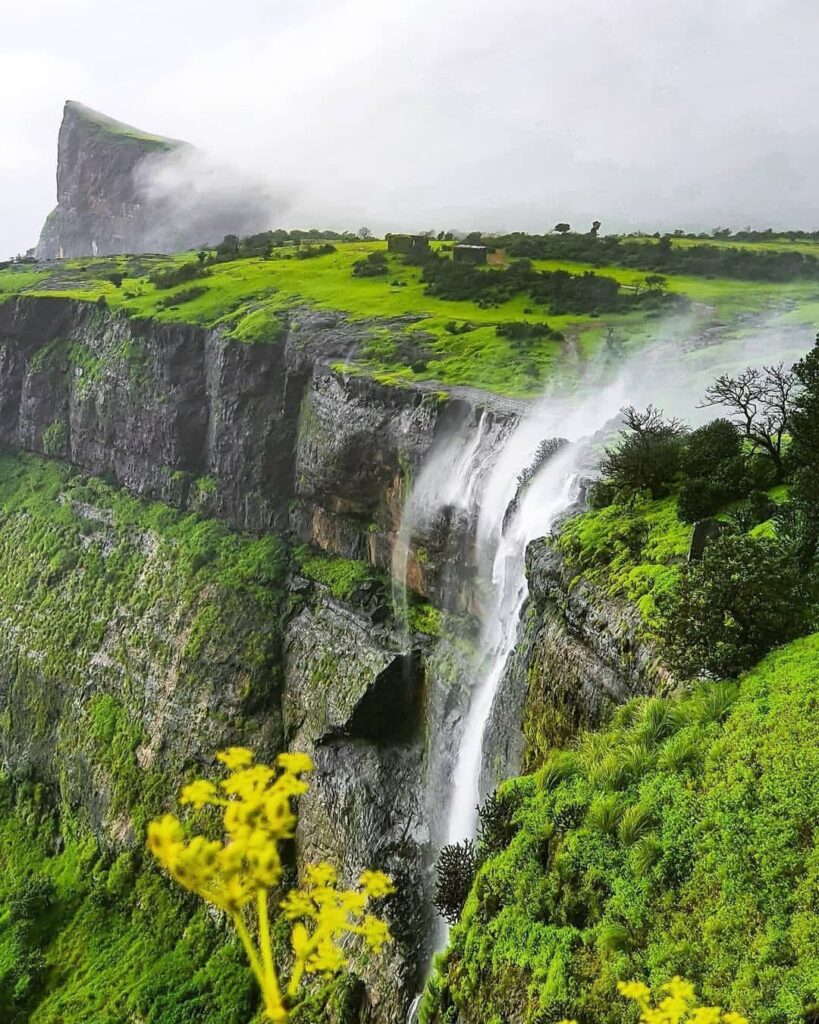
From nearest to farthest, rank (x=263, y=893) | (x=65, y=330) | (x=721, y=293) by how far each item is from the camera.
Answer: (x=263, y=893), (x=721, y=293), (x=65, y=330)

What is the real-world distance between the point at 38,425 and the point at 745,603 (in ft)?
175

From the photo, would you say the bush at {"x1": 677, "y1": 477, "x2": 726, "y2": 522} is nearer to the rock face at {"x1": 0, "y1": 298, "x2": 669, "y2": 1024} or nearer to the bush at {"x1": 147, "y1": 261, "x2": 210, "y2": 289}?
the rock face at {"x1": 0, "y1": 298, "x2": 669, "y2": 1024}

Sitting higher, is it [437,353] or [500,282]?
[500,282]

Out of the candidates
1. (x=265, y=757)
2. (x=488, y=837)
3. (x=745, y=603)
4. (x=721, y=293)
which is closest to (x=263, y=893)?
(x=488, y=837)

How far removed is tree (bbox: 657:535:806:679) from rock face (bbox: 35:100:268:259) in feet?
399

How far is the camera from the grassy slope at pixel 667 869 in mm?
7801

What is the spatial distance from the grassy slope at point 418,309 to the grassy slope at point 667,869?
1921 cm

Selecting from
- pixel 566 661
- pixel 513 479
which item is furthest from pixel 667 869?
pixel 513 479

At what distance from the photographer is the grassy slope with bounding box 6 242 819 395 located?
3210 centimetres

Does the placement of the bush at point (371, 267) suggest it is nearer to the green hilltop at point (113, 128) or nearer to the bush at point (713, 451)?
the bush at point (713, 451)

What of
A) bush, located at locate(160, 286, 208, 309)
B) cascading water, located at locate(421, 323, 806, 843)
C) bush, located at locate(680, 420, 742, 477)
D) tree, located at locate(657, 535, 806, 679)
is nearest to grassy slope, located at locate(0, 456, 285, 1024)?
bush, located at locate(160, 286, 208, 309)

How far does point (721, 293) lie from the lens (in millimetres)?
40094

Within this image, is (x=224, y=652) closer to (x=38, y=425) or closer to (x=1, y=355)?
(x=38, y=425)

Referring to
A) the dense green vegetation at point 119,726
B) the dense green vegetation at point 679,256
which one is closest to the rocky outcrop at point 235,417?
the dense green vegetation at point 119,726
